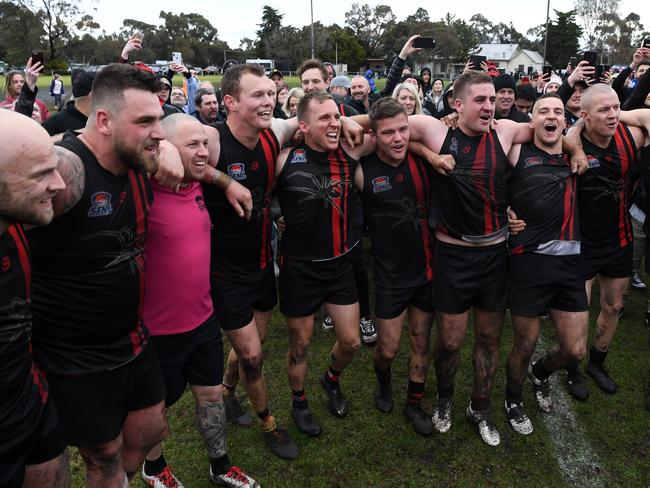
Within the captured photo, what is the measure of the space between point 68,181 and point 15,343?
72 centimetres

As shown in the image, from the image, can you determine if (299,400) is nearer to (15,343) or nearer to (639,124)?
(15,343)

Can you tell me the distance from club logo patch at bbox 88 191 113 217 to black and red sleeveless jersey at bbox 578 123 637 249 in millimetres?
3447

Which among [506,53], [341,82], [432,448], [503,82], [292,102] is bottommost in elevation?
[432,448]

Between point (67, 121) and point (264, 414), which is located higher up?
point (67, 121)

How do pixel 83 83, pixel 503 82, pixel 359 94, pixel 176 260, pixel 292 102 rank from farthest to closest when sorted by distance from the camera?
1. pixel 359 94
2. pixel 292 102
3. pixel 503 82
4. pixel 83 83
5. pixel 176 260

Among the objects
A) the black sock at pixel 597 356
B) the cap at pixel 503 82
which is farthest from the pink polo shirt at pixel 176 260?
the cap at pixel 503 82

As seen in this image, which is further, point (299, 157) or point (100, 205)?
point (299, 157)

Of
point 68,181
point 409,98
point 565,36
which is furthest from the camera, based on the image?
point 565,36

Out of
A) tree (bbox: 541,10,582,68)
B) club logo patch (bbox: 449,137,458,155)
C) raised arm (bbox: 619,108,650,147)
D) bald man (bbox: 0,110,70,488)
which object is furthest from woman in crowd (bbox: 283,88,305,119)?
tree (bbox: 541,10,582,68)

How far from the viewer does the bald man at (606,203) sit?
3.74 m

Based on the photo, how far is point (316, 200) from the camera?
3.43m

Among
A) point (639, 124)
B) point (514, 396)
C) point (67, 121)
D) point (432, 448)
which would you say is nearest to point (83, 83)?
point (67, 121)

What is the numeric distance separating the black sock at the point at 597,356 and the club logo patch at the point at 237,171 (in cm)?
342

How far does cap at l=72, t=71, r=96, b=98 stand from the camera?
14.2 ft
